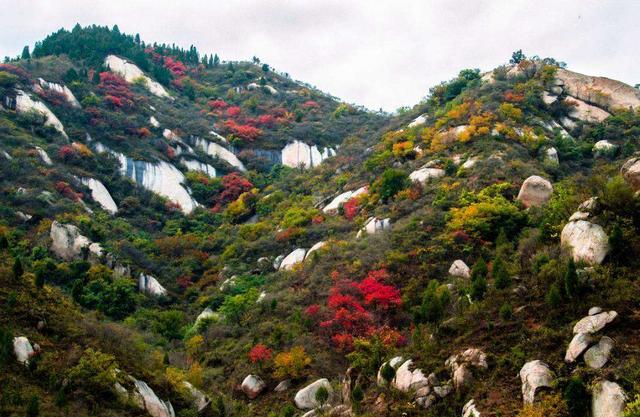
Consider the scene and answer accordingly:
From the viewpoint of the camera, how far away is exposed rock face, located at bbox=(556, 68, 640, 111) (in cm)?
5734

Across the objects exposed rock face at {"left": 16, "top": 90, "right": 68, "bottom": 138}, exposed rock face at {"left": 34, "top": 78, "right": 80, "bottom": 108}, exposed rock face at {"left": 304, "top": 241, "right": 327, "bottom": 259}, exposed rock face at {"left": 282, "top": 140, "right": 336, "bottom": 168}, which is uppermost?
exposed rock face at {"left": 34, "top": 78, "right": 80, "bottom": 108}

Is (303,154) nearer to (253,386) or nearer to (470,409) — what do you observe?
(253,386)

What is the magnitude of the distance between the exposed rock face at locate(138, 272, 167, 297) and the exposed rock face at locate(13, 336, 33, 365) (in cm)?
2188

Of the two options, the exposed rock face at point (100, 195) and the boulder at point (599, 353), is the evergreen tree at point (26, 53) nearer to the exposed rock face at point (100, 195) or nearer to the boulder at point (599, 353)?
the exposed rock face at point (100, 195)

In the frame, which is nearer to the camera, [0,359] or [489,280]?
[0,359]

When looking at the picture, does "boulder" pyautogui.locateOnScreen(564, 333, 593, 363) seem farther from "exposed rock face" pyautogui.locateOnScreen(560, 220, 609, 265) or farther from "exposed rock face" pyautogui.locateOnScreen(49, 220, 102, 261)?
"exposed rock face" pyautogui.locateOnScreen(49, 220, 102, 261)

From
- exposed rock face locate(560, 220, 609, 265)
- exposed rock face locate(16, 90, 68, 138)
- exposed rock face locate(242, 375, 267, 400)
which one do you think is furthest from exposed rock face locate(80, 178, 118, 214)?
exposed rock face locate(560, 220, 609, 265)

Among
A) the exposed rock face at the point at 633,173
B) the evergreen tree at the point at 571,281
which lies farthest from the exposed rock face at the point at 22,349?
the exposed rock face at the point at 633,173

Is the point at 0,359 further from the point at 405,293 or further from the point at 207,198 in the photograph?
the point at 207,198

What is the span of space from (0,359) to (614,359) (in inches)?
855

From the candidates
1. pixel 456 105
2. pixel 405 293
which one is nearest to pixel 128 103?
pixel 456 105

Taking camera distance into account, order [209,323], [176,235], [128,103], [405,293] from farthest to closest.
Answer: [128,103] → [176,235] → [209,323] → [405,293]

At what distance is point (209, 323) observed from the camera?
128 feet

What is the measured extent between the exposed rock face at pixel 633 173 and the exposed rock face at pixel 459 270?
10973 mm
